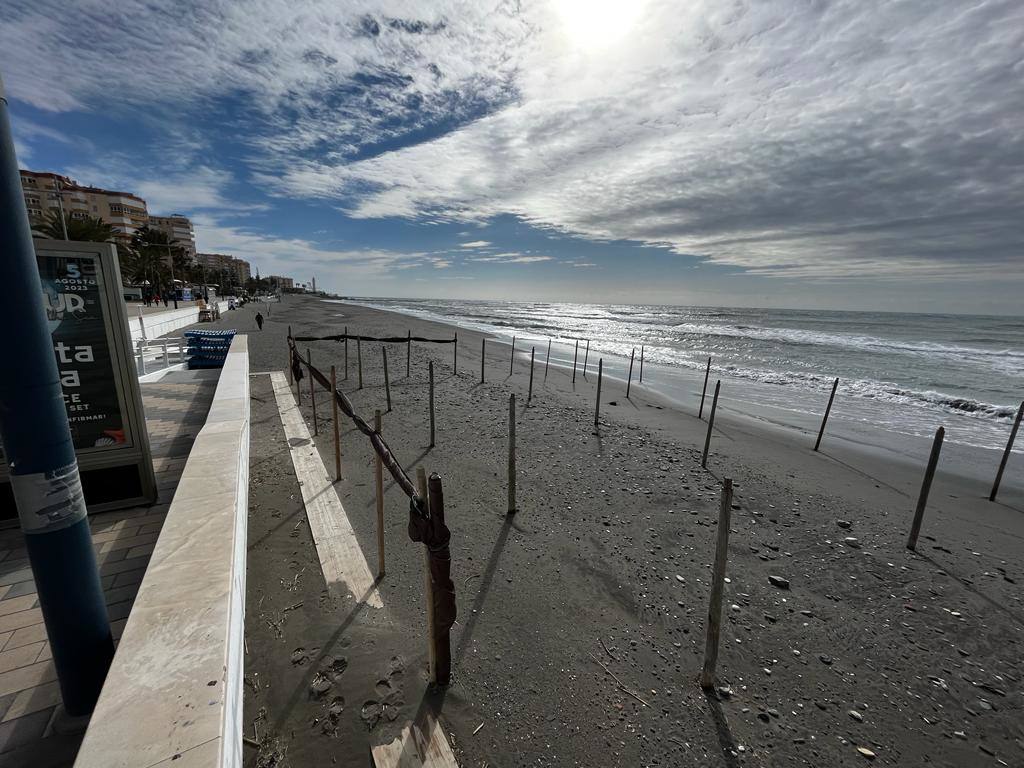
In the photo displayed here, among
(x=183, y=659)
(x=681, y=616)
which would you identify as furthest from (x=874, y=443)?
(x=183, y=659)

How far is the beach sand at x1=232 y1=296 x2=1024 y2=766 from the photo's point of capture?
135 inches

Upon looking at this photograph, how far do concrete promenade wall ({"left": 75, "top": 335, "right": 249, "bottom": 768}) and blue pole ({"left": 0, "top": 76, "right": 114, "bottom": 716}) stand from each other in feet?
0.91

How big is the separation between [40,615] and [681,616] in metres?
5.66

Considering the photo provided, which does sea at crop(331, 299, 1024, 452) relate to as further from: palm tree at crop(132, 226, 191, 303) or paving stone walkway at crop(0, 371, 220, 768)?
palm tree at crop(132, 226, 191, 303)

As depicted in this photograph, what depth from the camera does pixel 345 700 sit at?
3328 mm

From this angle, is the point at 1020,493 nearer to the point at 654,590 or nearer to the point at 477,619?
the point at 654,590

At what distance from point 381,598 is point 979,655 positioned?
6.28m

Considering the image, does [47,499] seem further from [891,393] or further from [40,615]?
[891,393]

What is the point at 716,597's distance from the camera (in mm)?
3781

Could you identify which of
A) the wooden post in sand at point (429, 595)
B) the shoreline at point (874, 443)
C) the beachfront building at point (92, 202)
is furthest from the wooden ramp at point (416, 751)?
the beachfront building at point (92, 202)

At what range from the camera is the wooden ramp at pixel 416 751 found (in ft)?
9.37

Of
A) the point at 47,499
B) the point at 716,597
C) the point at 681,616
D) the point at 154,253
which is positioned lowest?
the point at 681,616

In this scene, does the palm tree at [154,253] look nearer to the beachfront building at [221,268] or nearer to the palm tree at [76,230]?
the palm tree at [76,230]

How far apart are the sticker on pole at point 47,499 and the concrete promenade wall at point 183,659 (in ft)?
2.14
